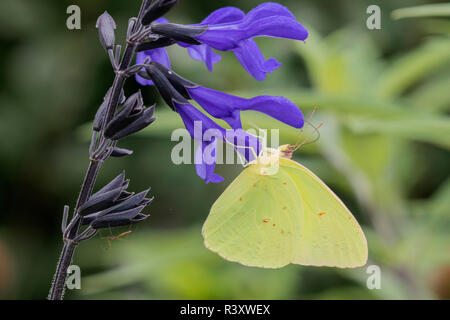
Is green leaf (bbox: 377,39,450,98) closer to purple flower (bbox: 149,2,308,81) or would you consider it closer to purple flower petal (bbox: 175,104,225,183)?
purple flower (bbox: 149,2,308,81)

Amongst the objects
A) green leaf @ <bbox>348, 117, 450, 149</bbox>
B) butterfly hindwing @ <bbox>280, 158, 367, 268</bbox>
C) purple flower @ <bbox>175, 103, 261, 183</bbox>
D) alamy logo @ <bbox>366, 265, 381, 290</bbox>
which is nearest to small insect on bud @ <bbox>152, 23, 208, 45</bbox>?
purple flower @ <bbox>175, 103, 261, 183</bbox>

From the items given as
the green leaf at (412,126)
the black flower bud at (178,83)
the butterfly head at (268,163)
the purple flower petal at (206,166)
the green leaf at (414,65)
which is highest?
the green leaf at (414,65)

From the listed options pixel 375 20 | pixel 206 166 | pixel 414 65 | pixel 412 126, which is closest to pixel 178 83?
pixel 206 166

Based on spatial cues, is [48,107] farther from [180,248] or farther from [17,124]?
[180,248]

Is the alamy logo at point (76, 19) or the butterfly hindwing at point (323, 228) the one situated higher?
the alamy logo at point (76, 19)

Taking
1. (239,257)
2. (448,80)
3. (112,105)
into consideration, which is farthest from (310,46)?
(112,105)

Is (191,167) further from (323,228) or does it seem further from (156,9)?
(156,9)

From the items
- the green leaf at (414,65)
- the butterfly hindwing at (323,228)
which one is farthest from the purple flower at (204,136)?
the green leaf at (414,65)

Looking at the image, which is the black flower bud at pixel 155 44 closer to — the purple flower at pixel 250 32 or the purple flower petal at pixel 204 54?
the purple flower at pixel 250 32
